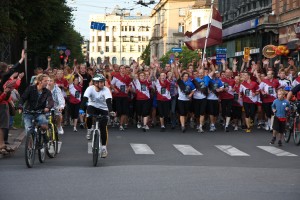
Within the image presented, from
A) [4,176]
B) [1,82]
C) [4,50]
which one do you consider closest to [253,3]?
[4,50]

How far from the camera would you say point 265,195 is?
11.4 m

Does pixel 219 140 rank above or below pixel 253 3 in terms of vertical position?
below

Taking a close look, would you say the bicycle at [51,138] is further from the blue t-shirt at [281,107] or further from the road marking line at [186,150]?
the blue t-shirt at [281,107]

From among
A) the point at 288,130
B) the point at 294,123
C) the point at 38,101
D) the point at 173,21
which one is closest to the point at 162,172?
the point at 38,101

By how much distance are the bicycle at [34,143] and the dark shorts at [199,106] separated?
9965 mm

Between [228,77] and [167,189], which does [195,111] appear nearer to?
[228,77]

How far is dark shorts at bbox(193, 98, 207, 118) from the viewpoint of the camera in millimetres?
25572

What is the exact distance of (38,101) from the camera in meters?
15.9

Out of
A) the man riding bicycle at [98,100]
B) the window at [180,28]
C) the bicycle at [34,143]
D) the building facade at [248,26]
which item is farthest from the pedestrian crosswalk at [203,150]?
the window at [180,28]

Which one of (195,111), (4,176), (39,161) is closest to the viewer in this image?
Result: (4,176)

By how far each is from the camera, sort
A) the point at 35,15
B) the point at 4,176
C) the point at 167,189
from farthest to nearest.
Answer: the point at 35,15
the point at 4,176
the point at 167,189

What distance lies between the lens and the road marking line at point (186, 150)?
18.5 m

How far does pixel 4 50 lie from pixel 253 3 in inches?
1080

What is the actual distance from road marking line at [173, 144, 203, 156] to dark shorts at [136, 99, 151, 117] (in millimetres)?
5297
